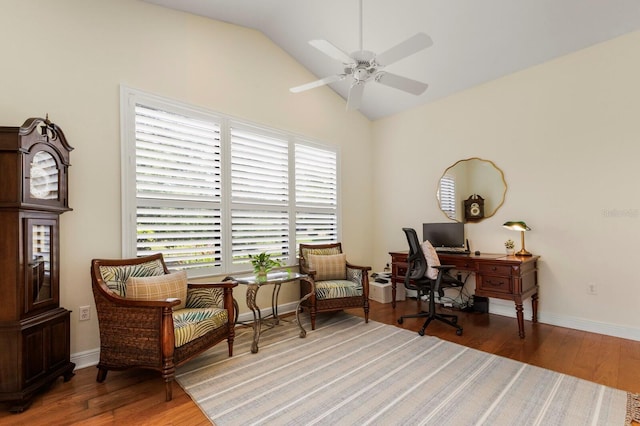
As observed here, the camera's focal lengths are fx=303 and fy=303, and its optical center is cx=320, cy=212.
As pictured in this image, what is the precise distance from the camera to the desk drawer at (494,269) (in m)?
3.30

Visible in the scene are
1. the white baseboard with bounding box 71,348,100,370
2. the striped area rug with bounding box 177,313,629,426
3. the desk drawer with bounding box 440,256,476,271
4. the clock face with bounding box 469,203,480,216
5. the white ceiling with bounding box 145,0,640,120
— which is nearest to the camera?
the striped area rug with bounding box 177,313,629,426

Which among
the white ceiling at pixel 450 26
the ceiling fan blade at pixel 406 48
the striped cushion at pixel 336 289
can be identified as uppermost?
the white ceiling at pixel 450 26

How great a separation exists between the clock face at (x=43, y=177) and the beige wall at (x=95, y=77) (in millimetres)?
260

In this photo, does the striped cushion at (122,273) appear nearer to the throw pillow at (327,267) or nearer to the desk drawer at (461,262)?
the throw pillow at (327,267)

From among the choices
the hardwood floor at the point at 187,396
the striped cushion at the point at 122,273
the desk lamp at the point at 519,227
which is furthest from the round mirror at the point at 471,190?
the striped cushion at the point at 122,273

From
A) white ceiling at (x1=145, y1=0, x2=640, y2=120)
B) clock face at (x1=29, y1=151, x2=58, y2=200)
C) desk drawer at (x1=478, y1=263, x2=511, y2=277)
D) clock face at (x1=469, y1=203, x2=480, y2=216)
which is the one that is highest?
white ceiling at (x1=145, y1=0, x2=640, y2=120)

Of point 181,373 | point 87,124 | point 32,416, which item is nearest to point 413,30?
point 87,124

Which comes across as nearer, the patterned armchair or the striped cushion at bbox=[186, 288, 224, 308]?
the striped cushion at bbox=[186, 288, 224, 308]

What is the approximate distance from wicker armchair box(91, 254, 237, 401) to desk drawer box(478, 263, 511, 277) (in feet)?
9.16

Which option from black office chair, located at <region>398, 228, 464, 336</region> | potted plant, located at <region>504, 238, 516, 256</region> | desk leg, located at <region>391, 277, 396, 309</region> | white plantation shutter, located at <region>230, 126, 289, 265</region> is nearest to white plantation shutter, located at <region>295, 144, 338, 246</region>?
white plantation shutter, located at <region>230, 126, 289, 265</region>

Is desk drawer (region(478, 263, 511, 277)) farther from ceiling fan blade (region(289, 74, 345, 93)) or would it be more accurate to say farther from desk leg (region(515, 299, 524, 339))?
ceiling fan blade (region(289, 74, 345, 93))

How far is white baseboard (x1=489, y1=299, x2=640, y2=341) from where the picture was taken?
10.4 feet

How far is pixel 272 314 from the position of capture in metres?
3.97

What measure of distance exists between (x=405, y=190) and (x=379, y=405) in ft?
11.7
